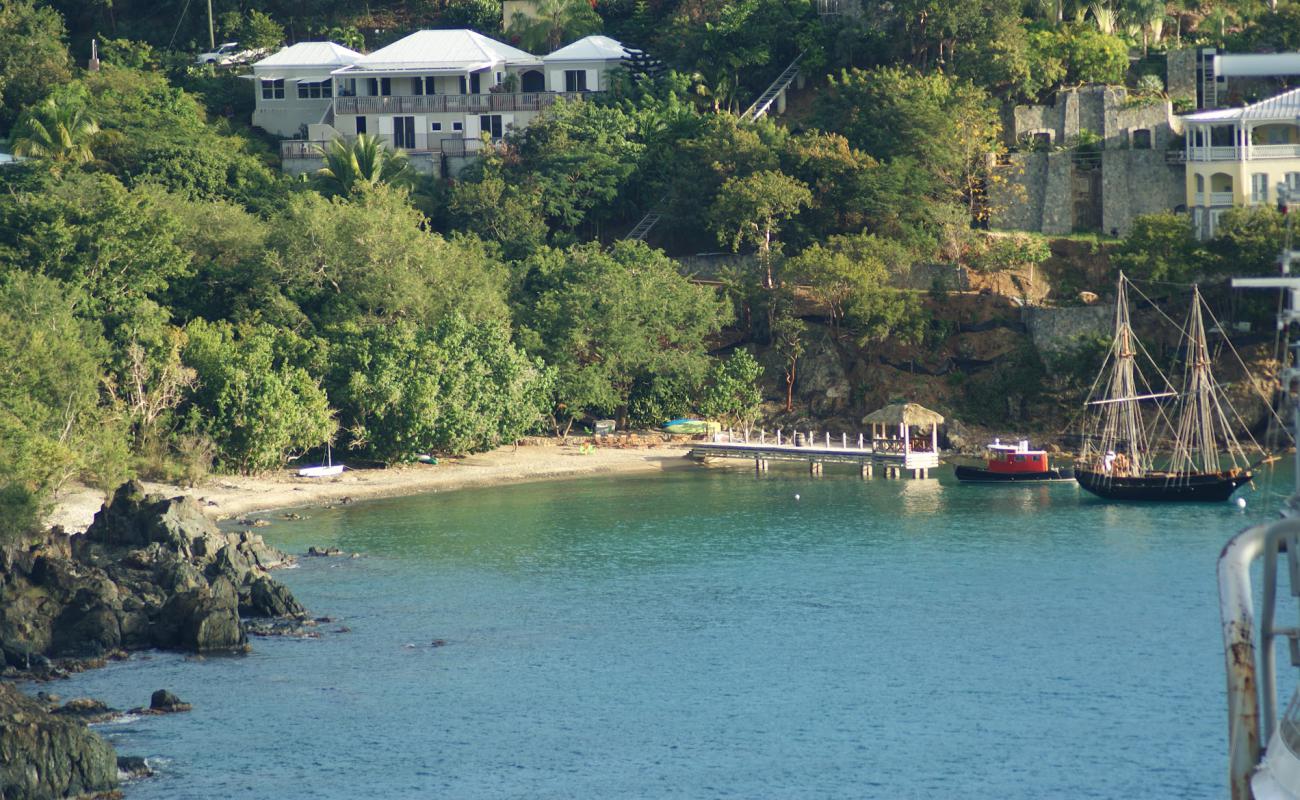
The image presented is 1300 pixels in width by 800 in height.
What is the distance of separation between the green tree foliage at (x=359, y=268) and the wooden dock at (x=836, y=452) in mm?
11907

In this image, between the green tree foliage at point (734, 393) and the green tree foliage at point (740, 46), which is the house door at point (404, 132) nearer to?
the green tree foliage at point (740, 46)

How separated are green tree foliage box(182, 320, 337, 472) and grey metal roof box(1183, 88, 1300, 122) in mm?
39807

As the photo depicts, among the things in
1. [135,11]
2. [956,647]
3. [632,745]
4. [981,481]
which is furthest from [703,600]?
[135,11]

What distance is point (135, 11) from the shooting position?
10381 cm

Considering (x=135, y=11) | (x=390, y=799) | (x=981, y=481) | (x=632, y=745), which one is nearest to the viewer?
(x=390, y=799)

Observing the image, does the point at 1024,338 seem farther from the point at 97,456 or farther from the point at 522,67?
the point at 97,456

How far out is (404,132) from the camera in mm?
89688

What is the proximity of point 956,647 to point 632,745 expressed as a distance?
1112 centimetres

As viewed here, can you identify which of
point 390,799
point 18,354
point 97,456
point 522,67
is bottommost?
point 390,799

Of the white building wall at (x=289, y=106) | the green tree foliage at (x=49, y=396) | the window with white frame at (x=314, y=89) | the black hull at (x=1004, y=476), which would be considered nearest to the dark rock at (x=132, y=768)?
the green tree foliage at (x=49, y=396)

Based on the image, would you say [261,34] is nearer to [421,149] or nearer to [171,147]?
[421,149]

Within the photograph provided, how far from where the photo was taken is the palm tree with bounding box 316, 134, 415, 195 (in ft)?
270

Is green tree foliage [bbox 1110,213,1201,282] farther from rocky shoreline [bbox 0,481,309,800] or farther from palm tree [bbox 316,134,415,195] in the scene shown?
rocky shoreline [bbox 0,481,309,800]

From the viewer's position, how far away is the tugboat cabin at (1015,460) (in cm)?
6756
